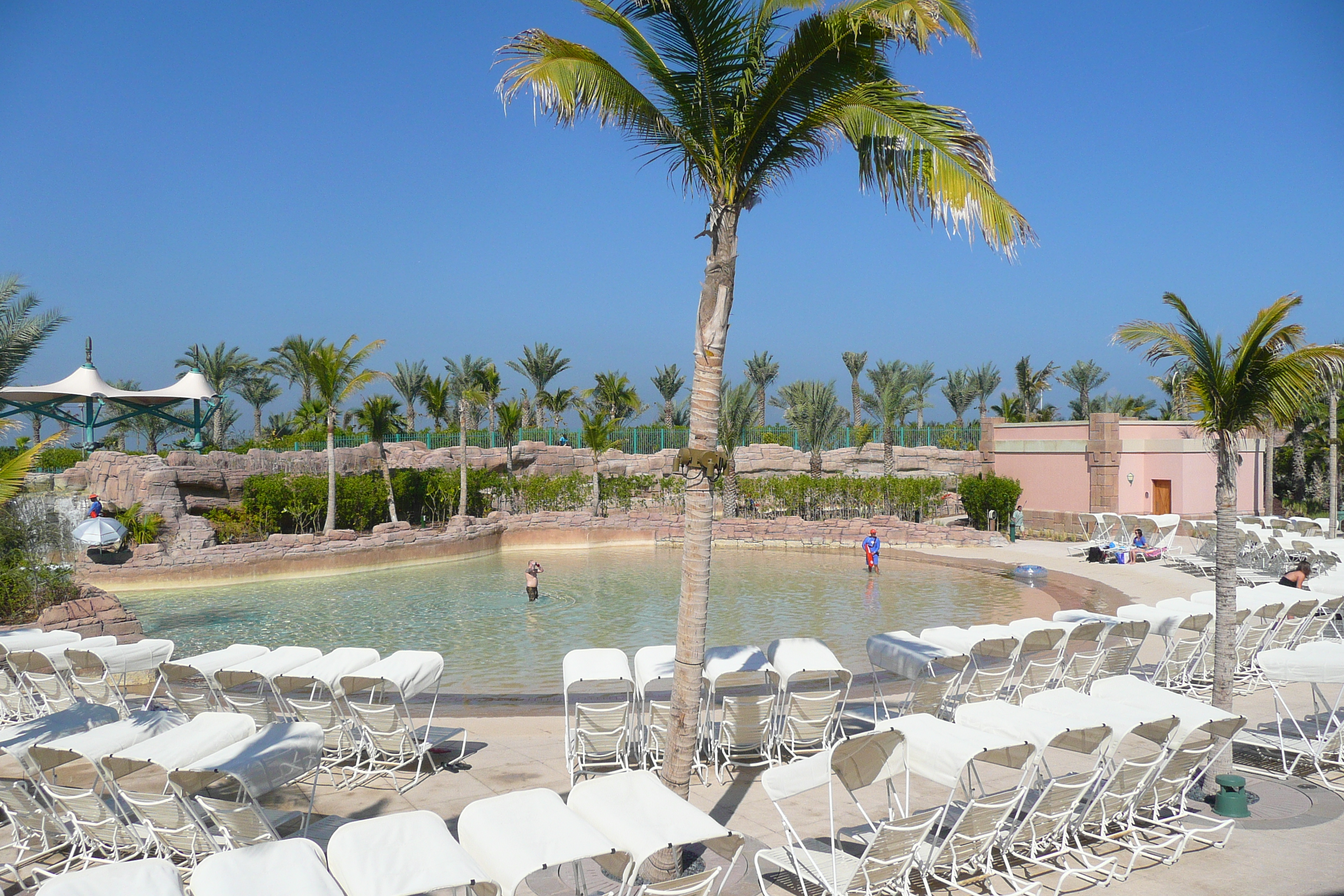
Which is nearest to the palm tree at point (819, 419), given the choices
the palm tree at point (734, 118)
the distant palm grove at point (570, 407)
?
the distant palm grove at point (570, 407)

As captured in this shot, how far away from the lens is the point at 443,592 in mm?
19641

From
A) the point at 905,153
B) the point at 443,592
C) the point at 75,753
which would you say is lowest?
the point at 443,592

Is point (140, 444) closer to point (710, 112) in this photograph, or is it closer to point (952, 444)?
point (952, 444)

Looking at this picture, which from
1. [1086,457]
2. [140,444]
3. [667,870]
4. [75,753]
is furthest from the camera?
[140,444]

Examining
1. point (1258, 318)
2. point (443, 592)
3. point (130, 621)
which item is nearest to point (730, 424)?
point (443, 592)

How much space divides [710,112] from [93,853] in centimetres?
644

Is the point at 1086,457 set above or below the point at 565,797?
above

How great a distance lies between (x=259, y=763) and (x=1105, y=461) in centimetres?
2625

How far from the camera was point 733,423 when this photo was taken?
32.0 metres

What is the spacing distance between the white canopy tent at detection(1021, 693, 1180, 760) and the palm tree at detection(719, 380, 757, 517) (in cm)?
2261

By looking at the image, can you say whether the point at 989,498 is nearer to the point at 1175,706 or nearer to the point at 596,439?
the point at 596,439

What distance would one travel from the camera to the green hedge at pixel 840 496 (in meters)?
29.1

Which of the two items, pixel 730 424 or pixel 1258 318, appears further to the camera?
pixel 730 424

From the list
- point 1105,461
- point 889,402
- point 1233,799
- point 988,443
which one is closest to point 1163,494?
point 1105,461
